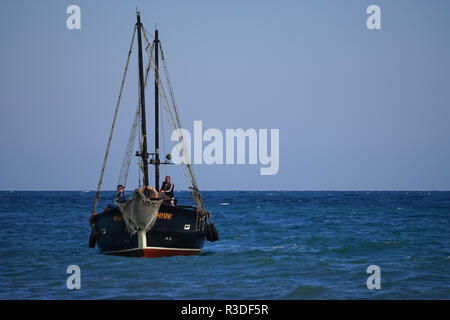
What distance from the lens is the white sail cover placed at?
25.3 metres

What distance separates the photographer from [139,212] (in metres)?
25.3

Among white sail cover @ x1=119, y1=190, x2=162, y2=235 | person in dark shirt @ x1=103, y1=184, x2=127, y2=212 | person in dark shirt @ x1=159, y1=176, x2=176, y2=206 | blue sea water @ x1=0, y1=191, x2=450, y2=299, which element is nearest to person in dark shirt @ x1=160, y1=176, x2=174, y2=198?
person in dark shirt @ x1=159, y1=176, x2=176, y2=206

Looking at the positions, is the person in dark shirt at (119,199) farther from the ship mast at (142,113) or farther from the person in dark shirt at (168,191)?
the person in dark shirt at (168,191)

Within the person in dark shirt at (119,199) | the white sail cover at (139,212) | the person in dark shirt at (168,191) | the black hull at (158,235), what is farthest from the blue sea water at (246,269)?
the person in dark shirt at (168,191)

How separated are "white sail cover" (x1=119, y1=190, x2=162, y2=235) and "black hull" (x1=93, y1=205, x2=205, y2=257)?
334 millimetres

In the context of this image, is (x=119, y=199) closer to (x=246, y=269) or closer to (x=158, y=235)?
(x=158, y=235)

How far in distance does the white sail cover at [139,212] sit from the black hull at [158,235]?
33 centimetres

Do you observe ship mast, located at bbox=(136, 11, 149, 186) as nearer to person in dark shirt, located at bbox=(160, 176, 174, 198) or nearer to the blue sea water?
person in dark shirt, located at bbox=(160, 176, 174, 198)

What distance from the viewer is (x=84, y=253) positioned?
3041 cm

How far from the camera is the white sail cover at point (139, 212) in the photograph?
25.3 metres

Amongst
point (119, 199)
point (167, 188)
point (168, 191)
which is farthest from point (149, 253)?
point (119, 199)
